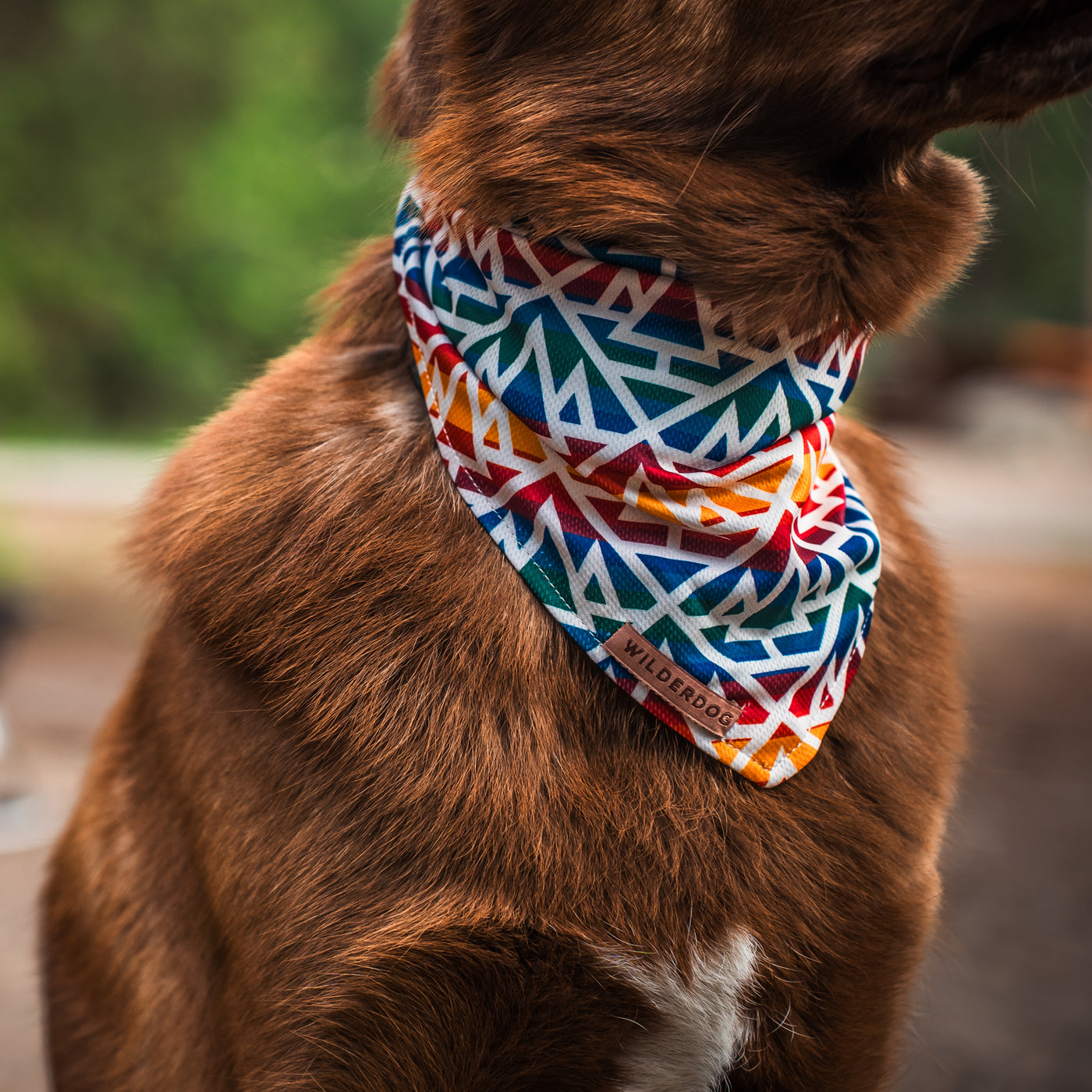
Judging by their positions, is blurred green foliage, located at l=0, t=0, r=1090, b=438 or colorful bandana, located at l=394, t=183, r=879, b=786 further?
blurred green foliage, located at l=0, t=0, r=1090, b=438

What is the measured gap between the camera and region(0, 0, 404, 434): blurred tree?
389 inches

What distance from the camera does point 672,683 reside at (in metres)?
1.10

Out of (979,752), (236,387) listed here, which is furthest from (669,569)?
A: (979,752)

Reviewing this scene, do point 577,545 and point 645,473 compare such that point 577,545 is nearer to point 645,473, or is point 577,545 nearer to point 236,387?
point 645,473

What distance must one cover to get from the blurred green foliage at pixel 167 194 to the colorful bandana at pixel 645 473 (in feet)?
26.2

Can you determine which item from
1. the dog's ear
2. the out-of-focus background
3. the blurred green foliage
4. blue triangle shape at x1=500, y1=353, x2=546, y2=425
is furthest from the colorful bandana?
the blurred green foliage

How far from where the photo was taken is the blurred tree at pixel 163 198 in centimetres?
988

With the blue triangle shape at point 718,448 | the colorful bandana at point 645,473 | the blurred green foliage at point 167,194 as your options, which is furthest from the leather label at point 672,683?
the blurred green foliage at point 167,194

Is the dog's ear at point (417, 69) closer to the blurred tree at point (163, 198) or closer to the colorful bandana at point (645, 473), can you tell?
the colorful bandana at point (645, 473)

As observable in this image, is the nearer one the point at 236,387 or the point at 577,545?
the point at 577,545

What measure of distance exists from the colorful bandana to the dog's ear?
0.17 meters

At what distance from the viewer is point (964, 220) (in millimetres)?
1180

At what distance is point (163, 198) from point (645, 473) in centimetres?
1092

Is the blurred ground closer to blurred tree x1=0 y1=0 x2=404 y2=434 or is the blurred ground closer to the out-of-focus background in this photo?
the out-of-focus background
